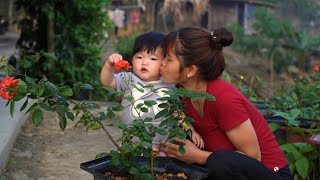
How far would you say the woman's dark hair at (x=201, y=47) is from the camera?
7.92 feet

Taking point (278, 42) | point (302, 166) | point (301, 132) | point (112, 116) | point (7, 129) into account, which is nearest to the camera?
point (112, 116)

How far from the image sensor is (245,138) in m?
2.40

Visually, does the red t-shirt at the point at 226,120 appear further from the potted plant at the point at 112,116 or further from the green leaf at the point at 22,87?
the green leaf at the point at 22,87

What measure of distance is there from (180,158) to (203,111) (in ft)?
0.76

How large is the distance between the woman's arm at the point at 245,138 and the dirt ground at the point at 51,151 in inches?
66.3

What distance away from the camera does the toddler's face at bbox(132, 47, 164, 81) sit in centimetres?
279

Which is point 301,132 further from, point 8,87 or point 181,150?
point 8,87

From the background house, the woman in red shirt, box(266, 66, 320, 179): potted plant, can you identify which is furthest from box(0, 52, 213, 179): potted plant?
the background house

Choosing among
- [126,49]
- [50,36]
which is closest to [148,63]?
[126,49]

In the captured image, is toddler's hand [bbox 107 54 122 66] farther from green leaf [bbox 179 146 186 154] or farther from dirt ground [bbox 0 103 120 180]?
dirt ground [bbox 0 103 120 180]

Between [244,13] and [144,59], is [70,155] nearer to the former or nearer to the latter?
[144,59]

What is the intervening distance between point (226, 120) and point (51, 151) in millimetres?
2499

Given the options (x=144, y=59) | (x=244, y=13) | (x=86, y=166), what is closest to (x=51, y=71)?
(x=144, y=59)

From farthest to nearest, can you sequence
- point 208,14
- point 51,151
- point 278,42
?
point 208,14 < point 278,42 < point 51,151
